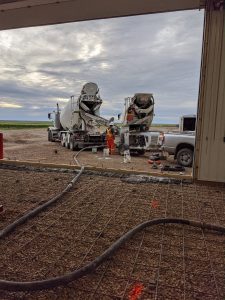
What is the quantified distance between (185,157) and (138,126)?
15.6 feet

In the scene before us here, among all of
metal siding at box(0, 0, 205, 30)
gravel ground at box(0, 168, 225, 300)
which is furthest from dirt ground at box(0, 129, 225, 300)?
metal siding at box(0, 0, 205, 30)

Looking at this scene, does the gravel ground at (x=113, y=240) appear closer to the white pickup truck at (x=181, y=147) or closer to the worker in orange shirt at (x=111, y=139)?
the white pickup truck at (x=181, y=147)

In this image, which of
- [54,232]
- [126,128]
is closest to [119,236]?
[54,232]

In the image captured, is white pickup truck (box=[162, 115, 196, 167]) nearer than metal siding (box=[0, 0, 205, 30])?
No

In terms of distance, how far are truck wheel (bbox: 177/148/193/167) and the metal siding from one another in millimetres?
6051

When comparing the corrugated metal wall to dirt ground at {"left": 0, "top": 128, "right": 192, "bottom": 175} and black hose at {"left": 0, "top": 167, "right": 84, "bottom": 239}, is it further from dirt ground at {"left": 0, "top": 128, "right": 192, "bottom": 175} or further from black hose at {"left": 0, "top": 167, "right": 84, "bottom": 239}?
black hose at {"left": 0, "top": 167, "right": 84, "bottom": 239}

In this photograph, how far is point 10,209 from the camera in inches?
168

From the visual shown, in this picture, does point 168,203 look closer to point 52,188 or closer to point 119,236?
point 119,236

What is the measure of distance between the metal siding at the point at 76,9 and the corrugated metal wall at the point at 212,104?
554 millimetres

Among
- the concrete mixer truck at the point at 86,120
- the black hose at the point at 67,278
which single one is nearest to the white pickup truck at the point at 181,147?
the concrete mixer truck at the point at 86,120

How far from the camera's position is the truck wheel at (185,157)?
35.5ft

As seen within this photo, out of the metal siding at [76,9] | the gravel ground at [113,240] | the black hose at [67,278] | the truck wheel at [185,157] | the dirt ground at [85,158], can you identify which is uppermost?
the metal siding at [76,9]

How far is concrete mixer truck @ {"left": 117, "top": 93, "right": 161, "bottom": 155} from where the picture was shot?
14.4 meters

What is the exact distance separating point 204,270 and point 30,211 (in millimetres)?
2560
